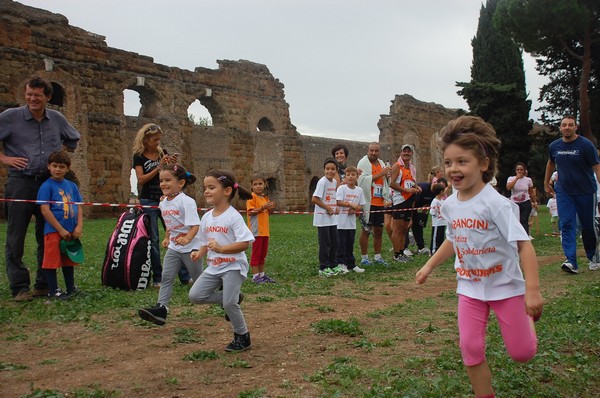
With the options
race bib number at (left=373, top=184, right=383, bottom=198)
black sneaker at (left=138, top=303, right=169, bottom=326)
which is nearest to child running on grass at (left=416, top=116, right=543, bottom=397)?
black sneaker at (left=138, top=303, right=169, bottom=326)

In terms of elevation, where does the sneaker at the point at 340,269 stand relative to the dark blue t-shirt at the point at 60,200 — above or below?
below

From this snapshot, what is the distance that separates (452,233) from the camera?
130 inches

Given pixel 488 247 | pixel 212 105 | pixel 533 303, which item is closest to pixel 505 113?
pixel 212 105

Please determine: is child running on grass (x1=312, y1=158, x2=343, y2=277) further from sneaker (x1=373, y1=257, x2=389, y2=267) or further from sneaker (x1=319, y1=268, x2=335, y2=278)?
sneaker (x1=373, y1=257, x2=389, y2=267)

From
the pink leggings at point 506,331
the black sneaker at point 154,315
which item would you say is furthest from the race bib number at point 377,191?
the pink leggings at point 506,331

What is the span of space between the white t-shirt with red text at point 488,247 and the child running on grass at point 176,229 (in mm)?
2640

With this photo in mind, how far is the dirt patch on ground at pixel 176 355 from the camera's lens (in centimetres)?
352

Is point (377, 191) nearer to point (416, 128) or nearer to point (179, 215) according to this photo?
point (179, 215)

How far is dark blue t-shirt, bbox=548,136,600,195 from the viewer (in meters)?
8.08

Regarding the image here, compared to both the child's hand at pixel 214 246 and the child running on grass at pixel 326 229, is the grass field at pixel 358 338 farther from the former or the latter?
the child's hand at pixel 214 246

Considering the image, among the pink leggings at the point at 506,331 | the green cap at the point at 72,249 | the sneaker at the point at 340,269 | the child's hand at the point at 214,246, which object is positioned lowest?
the sneaker at the point at 340,269

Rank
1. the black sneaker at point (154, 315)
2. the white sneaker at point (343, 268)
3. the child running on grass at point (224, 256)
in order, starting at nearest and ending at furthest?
the child running on grass at point (224, 256) < the black sneaker at point (154, 315) < the white sneaker at point (343, 268)

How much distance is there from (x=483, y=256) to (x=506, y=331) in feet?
1.27

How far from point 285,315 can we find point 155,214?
2693mm
